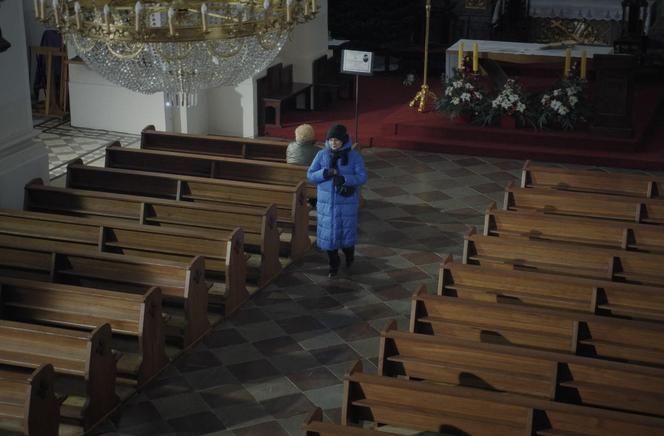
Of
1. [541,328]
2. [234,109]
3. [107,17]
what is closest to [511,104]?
[234,109]

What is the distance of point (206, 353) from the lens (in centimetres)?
835

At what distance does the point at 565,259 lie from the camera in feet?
27.9

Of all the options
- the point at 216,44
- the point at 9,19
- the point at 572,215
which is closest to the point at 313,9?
the point at 216,44

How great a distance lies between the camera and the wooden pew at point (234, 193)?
10133 millimetres

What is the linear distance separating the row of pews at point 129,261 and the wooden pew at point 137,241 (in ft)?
0.04

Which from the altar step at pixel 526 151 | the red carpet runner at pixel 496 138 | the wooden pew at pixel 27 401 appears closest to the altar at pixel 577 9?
the red carpet runner at pixel 496 138

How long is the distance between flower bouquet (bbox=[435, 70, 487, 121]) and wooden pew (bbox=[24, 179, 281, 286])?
16.8ft

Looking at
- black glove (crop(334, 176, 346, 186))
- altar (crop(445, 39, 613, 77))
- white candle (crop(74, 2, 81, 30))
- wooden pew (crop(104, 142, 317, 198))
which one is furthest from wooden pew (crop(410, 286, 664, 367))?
altar (crop(445, 39, 613, 77))

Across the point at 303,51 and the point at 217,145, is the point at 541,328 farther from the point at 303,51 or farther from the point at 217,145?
the point at 303,51

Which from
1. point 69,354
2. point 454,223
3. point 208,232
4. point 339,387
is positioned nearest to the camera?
point 69,354

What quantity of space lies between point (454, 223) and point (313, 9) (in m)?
5.55

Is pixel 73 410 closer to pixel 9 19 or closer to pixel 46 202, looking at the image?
pixel 46 202

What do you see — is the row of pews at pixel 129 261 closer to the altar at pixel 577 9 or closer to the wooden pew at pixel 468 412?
the wooden pew at pixel 468 412

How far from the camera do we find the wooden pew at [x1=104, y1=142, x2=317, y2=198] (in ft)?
35.4
